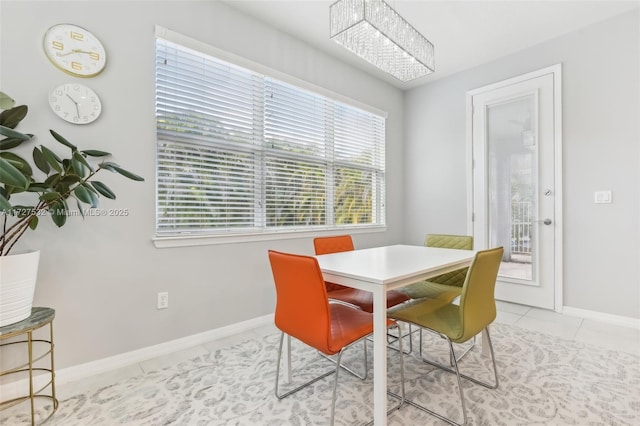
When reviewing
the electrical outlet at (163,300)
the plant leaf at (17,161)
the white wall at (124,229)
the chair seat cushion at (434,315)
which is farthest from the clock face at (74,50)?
the chair seat cushion at (434,315)

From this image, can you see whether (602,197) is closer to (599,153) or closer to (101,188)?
(599,153)

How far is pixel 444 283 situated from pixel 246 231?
5.66 feet

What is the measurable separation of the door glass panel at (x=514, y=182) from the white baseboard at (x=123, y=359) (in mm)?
2860

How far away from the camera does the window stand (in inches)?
90.8

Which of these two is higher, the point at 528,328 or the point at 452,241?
the point at 452,241

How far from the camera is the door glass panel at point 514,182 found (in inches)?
128

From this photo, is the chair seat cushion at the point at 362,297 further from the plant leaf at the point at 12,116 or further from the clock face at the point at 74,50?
the clock face at the point at 74,50

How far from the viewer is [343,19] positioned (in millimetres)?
1827

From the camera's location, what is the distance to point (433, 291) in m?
2.20

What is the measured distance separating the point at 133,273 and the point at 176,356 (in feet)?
2.22

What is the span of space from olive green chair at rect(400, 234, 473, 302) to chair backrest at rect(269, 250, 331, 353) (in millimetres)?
1025

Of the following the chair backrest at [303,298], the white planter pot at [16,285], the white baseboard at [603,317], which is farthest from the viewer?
the white baseboard at [603,317]

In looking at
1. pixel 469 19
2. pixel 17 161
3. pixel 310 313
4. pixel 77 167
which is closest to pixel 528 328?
pixel 310 313

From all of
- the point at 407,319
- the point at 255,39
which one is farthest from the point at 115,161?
the point at 407,319
